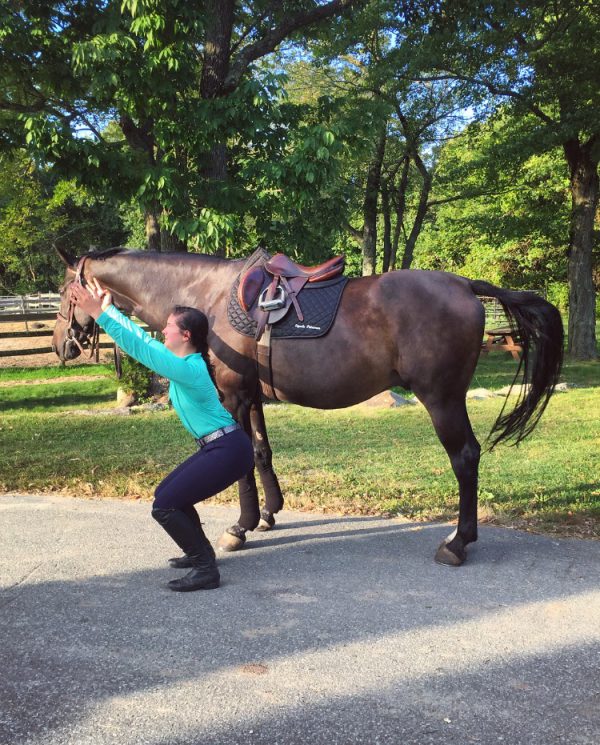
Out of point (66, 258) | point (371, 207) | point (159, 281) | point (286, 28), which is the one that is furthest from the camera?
point (371, 207)

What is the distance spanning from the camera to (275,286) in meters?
4.57

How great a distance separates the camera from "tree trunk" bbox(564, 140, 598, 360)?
19047 millimetres

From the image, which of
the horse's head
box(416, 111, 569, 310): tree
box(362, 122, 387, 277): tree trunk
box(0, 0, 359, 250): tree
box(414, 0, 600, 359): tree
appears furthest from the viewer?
box(362, 122, 387, 277): tree trunk

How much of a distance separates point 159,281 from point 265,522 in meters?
2.05

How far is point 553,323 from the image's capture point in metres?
4.64

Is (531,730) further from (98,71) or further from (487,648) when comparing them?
(98,71)

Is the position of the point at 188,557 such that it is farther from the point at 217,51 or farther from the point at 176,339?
the point at 217,51

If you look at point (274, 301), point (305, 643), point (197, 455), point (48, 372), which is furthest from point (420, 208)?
point (305, 643)

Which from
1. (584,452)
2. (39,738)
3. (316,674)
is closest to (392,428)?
(584,452)

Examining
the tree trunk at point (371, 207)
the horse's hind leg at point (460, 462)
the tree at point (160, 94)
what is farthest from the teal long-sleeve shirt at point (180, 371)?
the tree trunk at point (371, 207)

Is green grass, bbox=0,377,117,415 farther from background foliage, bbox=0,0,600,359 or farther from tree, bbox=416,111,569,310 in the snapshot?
tree, bbox=416,111,569,310

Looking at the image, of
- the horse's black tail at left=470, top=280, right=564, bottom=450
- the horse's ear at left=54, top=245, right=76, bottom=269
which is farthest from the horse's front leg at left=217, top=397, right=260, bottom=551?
the horse's black tail at left=470, top=280, right=564, bottom=450

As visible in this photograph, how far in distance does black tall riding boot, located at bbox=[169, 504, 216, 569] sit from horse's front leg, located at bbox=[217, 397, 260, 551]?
416 millimetres

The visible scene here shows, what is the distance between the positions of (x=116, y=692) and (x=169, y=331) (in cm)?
198
